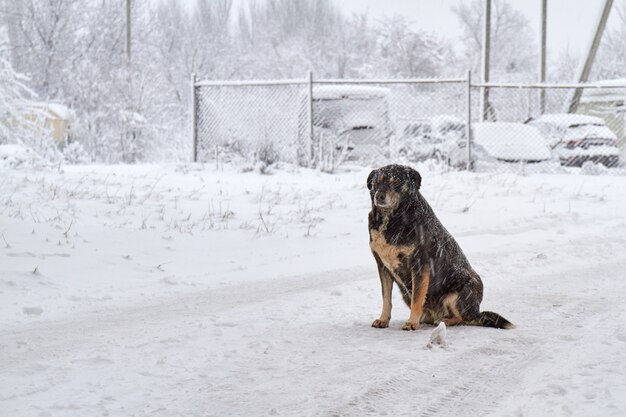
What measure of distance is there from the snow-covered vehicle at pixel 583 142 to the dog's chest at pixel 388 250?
13.3 m

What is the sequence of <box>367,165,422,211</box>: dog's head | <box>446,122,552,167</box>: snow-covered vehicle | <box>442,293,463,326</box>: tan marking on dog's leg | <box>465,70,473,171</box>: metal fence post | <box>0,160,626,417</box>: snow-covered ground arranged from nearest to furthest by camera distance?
1. <box>0,160,626,417</box>: snow-covered ground
2. <box>367,165,422,211</box>: dog's head
3. <box>442,293,463,326</box>: tan marking on dog's leg
4. <box>465,70,473,171</box>: metal fence post
5. <box>446,122,552,167</box>: snow-covered vehicle

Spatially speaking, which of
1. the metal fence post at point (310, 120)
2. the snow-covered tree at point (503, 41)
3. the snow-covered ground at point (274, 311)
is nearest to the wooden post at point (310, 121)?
the metal fence post at point (310, 120)

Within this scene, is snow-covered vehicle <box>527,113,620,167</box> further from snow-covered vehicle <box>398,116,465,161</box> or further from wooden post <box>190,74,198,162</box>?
wooden post <box>190,74,198,162</box>

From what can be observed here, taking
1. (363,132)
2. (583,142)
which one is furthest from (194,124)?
(583,142)

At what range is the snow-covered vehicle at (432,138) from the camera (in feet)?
53.6

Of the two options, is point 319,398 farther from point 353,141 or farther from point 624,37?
point 624,37

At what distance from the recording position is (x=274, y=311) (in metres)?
5.40

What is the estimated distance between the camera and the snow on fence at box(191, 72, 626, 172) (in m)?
16.0

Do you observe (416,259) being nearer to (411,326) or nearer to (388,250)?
(388,250)

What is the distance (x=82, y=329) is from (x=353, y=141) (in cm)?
1195

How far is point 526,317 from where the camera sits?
210 inches

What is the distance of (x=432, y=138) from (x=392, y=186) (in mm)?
12112

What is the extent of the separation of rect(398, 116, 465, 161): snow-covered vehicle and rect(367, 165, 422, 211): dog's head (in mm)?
11491

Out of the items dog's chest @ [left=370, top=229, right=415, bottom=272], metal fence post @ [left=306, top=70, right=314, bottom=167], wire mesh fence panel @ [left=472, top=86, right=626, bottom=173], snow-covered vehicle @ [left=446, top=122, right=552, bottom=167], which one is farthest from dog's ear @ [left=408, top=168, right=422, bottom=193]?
snow-covered vehicle @ [left=446, top=122, right=552, bottom=167]
